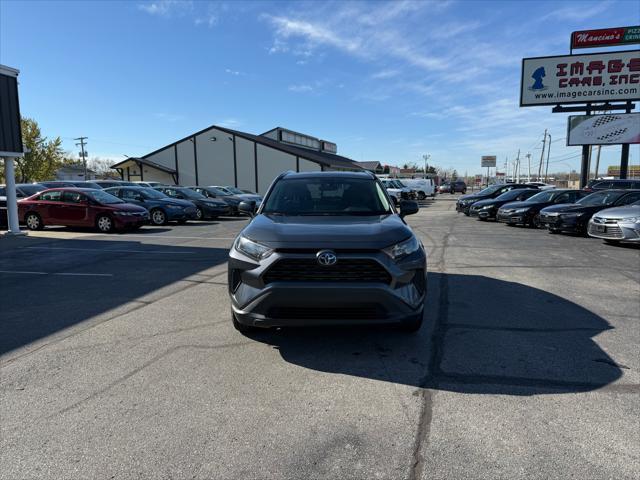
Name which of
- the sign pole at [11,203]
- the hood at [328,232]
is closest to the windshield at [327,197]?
the hood at [328,232]

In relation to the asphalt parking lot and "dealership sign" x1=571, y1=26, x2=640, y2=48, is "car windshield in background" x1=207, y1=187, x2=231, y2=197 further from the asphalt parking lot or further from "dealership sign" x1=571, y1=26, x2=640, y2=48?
"dealership sign" x1=571, y1=26, x2=640, y2=48

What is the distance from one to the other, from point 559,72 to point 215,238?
87.2ft

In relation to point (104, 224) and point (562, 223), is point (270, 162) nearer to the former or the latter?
point (104, 224)

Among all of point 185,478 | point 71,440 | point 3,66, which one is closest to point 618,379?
point 185,478

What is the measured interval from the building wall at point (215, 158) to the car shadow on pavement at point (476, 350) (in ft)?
119

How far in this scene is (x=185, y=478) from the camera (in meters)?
2.34

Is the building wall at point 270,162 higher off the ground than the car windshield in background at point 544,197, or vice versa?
the building wall at point 270,162

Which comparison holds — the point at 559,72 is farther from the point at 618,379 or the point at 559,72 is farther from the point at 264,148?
the point at 618,379

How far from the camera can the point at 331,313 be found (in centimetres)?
363

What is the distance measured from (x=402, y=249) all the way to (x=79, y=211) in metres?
14.0

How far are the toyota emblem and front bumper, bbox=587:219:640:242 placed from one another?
1030cm

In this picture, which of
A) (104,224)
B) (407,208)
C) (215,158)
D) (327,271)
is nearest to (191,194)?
(104,224)

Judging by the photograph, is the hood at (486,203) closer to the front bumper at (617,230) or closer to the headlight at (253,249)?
the front bumper at (617,230)

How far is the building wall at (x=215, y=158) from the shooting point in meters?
39.5
